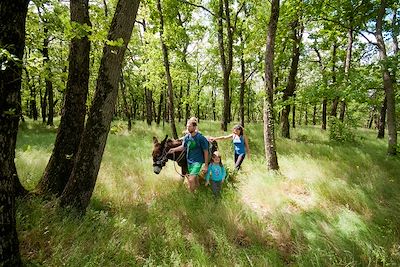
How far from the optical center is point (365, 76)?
9.84 metres

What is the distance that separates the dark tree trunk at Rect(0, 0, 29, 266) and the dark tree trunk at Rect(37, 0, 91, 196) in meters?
2.40

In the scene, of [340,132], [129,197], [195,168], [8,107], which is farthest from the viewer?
[340,132]

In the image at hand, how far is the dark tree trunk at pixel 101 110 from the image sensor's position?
183 inches

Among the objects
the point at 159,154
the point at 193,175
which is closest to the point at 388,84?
the point at 193,175

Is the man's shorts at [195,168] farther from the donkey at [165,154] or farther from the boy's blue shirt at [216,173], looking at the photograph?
the donkey at [165,154]

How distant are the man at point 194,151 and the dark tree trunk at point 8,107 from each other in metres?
3.94

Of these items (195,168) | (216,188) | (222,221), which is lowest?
(222,221)

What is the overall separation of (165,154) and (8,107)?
13.5 feet

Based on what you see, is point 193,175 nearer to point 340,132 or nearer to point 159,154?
point 159,154

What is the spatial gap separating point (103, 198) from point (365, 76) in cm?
945

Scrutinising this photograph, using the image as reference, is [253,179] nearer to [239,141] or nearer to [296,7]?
[239,141]

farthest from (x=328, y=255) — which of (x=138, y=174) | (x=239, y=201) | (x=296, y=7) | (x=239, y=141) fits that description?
(x=296, y=7)

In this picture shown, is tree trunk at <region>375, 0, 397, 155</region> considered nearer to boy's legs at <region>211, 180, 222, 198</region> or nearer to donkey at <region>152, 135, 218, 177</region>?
donkey at <region>152, 135, 218, 177</region>

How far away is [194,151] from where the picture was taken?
6691mm
